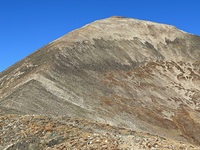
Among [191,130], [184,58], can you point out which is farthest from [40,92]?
[184,58]

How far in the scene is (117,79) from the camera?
62.0 metres

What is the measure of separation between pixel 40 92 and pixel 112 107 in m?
11.2

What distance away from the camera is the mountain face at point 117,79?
45.7 meters

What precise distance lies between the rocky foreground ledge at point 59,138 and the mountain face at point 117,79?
12.6 metres

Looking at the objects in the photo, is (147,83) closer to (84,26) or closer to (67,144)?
(84,26)

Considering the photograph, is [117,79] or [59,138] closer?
[59,138]

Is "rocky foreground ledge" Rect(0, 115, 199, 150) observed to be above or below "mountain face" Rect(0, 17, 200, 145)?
below

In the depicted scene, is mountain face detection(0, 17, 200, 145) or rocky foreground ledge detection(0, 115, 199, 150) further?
mountain face detection(0, 17, 200, 145)

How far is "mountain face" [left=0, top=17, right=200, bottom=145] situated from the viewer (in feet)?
150

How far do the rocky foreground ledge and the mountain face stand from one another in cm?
1261

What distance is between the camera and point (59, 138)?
2161 centimetres

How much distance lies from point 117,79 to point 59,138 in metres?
40.8

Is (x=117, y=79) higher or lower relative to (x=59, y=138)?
higher

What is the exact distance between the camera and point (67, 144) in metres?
20.6
